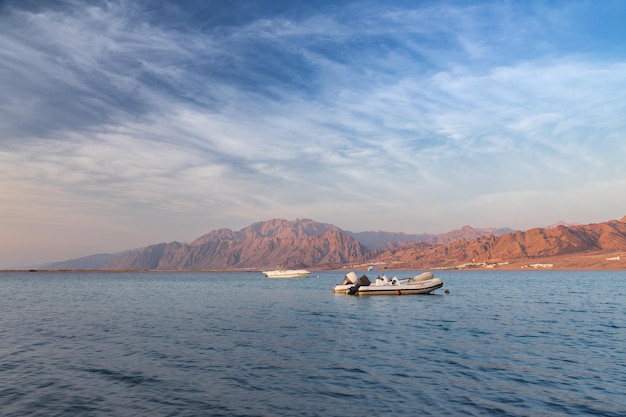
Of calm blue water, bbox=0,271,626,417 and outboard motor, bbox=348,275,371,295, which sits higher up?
outboard motor, bbox=348,275,371,295

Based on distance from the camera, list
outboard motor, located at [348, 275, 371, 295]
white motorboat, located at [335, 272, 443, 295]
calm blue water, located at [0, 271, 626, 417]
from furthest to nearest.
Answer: outboard motor, located at [348, 275, 371, 295] → white motorboat, located at [335, 272, 443, 295] → calm blue water, located at [0, 271, 626, 417]

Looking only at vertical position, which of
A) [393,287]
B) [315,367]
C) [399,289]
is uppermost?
[393,287]

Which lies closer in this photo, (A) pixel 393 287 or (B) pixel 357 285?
(A) pixel 393 287

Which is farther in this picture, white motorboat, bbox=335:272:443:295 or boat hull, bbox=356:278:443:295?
white motorboat, bbox=335:272:443:295

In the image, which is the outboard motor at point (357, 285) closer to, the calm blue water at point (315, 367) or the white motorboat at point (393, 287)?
the white motorboat at point (393, 287)

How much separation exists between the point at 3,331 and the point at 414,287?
61444mm

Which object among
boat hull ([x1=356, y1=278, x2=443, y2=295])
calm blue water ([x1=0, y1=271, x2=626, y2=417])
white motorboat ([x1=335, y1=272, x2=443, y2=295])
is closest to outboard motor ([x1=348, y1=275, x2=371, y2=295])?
white motorboat ([x1=335, y1=272, x2=443, y2=295])

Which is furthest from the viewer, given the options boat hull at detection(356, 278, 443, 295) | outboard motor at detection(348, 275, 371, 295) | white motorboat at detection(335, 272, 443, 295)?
outboard motor at detection(348, 275, 371, 295)

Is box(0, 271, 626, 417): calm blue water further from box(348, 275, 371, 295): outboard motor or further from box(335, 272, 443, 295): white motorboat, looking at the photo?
box(348, 275, 371, 295): outboard motor

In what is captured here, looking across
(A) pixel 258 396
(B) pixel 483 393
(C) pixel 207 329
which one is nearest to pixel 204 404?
(A) pixel 258 396

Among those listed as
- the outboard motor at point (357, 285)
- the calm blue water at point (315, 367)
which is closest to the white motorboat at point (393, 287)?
the outboard motor at point (357, 285)

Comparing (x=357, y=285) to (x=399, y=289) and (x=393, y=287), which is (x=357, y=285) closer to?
(x=393, y=287)

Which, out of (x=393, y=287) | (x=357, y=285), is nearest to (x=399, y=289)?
(x=393, y=287)

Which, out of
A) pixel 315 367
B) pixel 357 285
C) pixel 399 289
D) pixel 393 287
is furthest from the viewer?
pixel 357 285
